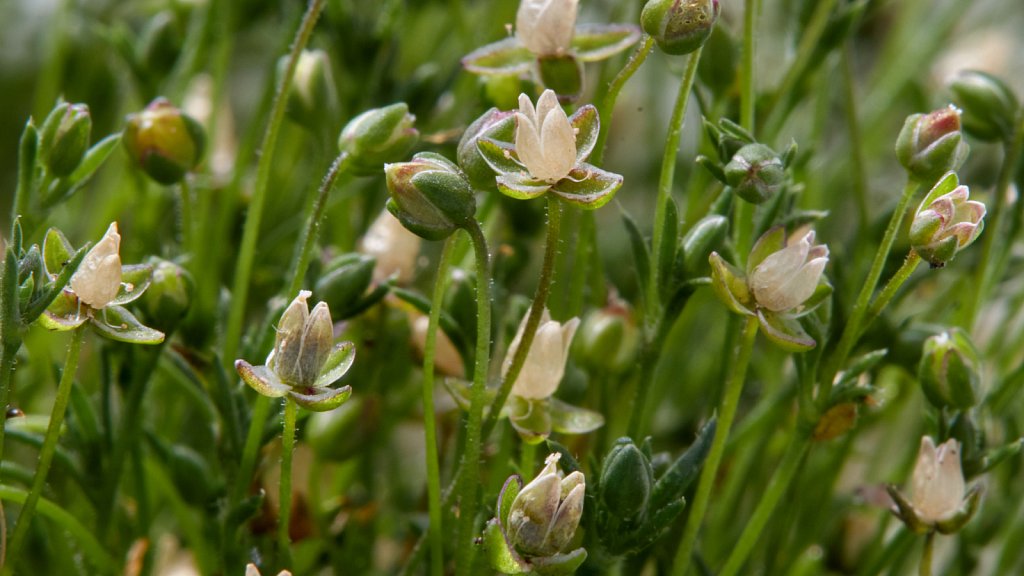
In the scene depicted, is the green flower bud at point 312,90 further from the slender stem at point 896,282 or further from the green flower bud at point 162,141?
the slender stem at point 896,282

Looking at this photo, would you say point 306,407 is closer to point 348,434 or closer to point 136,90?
point 348,434

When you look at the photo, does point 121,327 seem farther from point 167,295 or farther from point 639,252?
point 639,252

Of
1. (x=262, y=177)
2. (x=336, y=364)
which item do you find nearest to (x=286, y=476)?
(x=336, y=364)

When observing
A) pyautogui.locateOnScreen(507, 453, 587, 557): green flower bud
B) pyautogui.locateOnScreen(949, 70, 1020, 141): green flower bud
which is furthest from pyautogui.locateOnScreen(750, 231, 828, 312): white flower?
pyautogui.locateOnScreen(949, 70, 1020, 141): green flower bud

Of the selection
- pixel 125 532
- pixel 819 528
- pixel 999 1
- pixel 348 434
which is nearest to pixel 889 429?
pixel 819 528

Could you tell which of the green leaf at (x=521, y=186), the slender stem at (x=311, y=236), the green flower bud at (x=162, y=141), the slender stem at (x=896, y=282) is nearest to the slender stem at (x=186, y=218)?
the green flower bud at (x=162, y=141)
